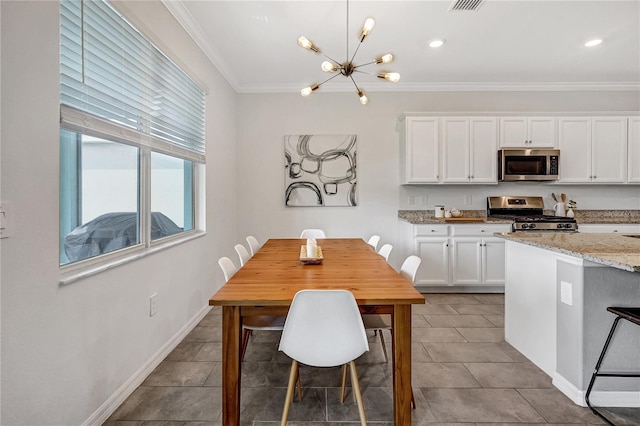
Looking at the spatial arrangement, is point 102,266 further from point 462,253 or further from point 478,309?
point 462,253

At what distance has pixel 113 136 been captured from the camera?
5.56 feet

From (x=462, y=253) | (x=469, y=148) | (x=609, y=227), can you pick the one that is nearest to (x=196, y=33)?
(x=469, y=148)

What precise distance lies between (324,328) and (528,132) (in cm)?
399

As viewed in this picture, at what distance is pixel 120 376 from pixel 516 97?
5208mm

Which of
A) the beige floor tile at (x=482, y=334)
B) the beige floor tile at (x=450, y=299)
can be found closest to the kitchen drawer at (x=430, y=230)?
the beige floor tile at (x=450, y=299)

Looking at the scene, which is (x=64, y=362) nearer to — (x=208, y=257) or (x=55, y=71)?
(x=55, y=71)

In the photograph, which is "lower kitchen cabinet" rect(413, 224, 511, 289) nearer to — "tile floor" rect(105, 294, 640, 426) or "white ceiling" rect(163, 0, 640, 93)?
"tile floor" rect(105, 294, 640, 426)

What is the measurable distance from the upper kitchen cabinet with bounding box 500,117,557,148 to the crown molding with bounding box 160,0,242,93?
138 inches

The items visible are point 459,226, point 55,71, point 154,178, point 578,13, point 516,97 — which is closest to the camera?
point 55,71

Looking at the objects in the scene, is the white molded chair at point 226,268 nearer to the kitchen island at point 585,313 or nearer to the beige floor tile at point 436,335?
the beige floor tile at point 436,335

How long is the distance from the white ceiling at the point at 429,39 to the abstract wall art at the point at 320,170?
74 centimetres

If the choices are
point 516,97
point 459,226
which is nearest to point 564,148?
point 516,97

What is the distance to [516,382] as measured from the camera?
6.41 ft

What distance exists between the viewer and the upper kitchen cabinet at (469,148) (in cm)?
388
